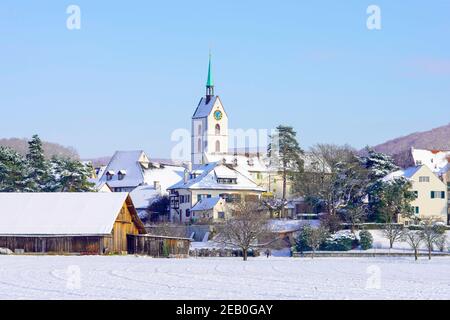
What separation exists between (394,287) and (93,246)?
36542 millimetres

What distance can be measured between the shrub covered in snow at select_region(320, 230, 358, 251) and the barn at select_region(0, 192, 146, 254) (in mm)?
15514

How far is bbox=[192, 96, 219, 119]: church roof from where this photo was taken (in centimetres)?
16250

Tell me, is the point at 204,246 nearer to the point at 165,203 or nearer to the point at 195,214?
the point at 195,214

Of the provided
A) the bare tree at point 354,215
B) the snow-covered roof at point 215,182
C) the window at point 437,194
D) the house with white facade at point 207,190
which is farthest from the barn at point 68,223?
the window at point 437,194

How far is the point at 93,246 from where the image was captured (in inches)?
2584

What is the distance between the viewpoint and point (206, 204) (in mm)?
99750

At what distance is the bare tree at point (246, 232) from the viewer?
228ft

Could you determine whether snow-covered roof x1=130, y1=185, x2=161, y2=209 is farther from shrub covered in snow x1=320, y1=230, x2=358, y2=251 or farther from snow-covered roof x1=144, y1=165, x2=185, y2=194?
shrub covered in snow x1=320, y1=230, x2=358, y2=251

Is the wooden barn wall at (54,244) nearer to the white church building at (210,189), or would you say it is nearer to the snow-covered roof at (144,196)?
the white church building at (210,189)


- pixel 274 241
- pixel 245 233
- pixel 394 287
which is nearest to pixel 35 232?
pixel 245 233

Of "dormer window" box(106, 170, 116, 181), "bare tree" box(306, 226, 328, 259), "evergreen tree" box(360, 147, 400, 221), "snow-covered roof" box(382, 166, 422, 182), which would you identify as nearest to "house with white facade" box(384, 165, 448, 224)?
"snow-covered roof" box(382, 166, 422, 182)

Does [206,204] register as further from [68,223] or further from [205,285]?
[205,285]
